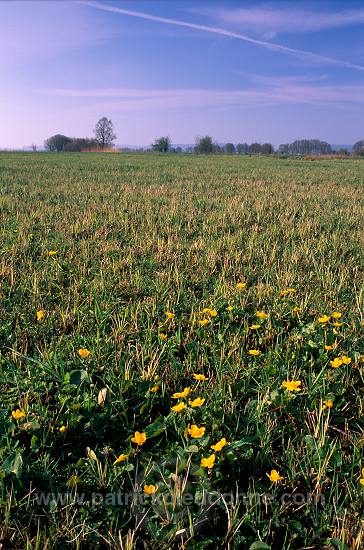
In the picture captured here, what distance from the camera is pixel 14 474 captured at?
178cm

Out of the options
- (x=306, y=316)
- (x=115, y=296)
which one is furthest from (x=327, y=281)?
(x=115, y=296)

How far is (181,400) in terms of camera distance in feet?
7.66

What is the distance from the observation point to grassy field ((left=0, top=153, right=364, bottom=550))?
166 centimetres

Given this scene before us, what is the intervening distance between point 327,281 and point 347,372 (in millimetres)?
1646

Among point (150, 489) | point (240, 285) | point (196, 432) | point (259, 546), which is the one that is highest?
point (240, 285)

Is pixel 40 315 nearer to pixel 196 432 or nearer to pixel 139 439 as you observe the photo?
pixel 139 439

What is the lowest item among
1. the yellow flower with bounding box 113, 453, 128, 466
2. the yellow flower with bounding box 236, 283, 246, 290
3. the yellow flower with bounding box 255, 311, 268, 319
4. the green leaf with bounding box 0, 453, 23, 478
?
the yellow flower with bounding box 113, 453, 128, 466

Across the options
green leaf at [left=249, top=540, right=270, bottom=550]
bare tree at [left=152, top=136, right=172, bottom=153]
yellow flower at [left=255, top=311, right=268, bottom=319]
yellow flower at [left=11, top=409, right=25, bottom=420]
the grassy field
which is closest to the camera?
green leaf at [left=249, top=540, right=270, bottom=550]

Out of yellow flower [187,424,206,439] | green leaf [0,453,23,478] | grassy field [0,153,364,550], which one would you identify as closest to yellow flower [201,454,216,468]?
grassy field [0,153,364,550]

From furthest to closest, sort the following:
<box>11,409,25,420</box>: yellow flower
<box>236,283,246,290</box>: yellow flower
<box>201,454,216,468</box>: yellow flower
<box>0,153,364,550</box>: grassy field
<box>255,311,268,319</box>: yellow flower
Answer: <box>236,283,246,290</box>: yellow flower, <box>255,311,268,319</box>: yellow flower, <box>11,409,25,420</box>: yellow flower, <box>201,454,216,468</box>: yellow flower, <box>0,153,364,550</box>: grassy field

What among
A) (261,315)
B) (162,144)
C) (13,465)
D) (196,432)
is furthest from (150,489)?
(162,144)

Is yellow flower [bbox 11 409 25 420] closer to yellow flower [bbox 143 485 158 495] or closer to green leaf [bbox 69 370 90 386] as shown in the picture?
green leaf [bbox 69 370 90 386]

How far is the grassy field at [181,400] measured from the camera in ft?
5.43

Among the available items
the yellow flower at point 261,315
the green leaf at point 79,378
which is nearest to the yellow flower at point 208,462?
the green leaf at point 79,378
